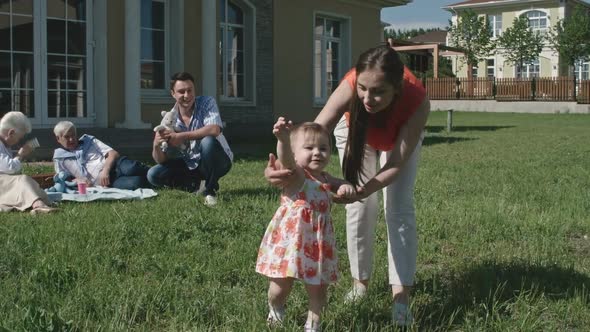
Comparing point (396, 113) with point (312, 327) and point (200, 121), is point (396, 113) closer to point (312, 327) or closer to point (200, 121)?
point (312, 327)

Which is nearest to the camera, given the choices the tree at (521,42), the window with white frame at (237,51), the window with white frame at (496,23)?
the window with white frame at (237,51)

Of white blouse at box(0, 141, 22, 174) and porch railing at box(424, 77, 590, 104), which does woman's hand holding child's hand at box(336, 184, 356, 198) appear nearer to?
white blouse at box(0, 141, 22, 174)

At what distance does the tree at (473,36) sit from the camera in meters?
56.8

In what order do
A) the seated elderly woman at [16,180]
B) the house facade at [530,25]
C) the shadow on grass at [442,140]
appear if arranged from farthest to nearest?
the house facade at [530,25]
the shadow on grass at [442,140]
the seated elderly woman at [16,180]

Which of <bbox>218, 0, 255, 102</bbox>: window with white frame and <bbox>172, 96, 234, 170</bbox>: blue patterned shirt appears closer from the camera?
<bbox>172, 96, 234, 170</bbox>: blue patterned shirt

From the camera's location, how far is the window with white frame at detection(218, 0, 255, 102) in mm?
15734

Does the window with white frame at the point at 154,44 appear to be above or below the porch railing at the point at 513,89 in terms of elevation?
below

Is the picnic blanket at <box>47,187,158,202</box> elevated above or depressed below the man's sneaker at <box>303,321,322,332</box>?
above

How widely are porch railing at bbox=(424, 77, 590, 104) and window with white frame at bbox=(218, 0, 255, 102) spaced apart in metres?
29.7

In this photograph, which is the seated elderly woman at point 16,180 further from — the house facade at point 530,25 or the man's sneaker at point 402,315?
the house facade at point 530,25

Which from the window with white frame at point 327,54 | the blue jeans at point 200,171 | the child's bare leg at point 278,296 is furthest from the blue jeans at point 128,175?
the window with white frame at point 327,54

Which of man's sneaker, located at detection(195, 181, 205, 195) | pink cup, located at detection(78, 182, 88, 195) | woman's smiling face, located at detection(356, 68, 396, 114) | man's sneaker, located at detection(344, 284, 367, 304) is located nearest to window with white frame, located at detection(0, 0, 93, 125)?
pink cup, located at detection(78, 182, 88, 195)

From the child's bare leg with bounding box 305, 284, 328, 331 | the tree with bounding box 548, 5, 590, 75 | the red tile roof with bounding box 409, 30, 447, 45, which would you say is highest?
the red tile roof with bounding box 409, 30, 447, 45

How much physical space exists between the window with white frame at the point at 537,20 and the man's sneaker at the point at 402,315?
63577 mm
